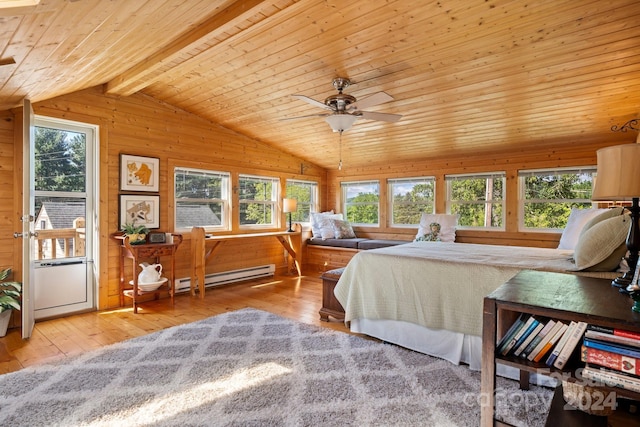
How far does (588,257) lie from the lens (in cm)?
205

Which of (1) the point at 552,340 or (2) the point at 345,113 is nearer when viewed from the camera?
(1) the point at 552,340

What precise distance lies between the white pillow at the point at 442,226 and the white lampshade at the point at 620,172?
3570 mm

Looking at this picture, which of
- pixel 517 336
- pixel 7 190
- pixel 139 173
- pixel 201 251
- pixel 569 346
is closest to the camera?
pixel 569 346

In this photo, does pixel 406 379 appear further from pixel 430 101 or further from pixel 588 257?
pixel 430 101

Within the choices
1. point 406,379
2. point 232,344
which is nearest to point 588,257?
point 406,379

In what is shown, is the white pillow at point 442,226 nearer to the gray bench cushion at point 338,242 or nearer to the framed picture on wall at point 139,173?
the gray bench cushion at point 338,242

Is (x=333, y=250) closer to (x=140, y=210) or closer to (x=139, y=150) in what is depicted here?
(x=140, y=210)

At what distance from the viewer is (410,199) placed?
590 cm

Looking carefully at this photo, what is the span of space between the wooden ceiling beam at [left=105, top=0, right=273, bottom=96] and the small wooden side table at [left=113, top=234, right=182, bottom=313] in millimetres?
1622

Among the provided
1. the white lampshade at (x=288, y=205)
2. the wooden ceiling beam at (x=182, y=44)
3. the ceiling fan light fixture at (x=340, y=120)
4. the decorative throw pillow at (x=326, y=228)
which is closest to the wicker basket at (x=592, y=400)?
the ceiling fan light fixture at (x=340, y=120)

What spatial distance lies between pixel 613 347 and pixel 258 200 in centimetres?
→ 500

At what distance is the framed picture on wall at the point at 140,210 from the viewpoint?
4004 mm

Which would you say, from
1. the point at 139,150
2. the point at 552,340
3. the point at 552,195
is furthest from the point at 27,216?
the point at 552,195

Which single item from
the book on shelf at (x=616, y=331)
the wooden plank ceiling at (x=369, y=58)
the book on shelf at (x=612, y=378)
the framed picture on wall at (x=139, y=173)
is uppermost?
the wooden plank ceiling at (x=369, y=58)
